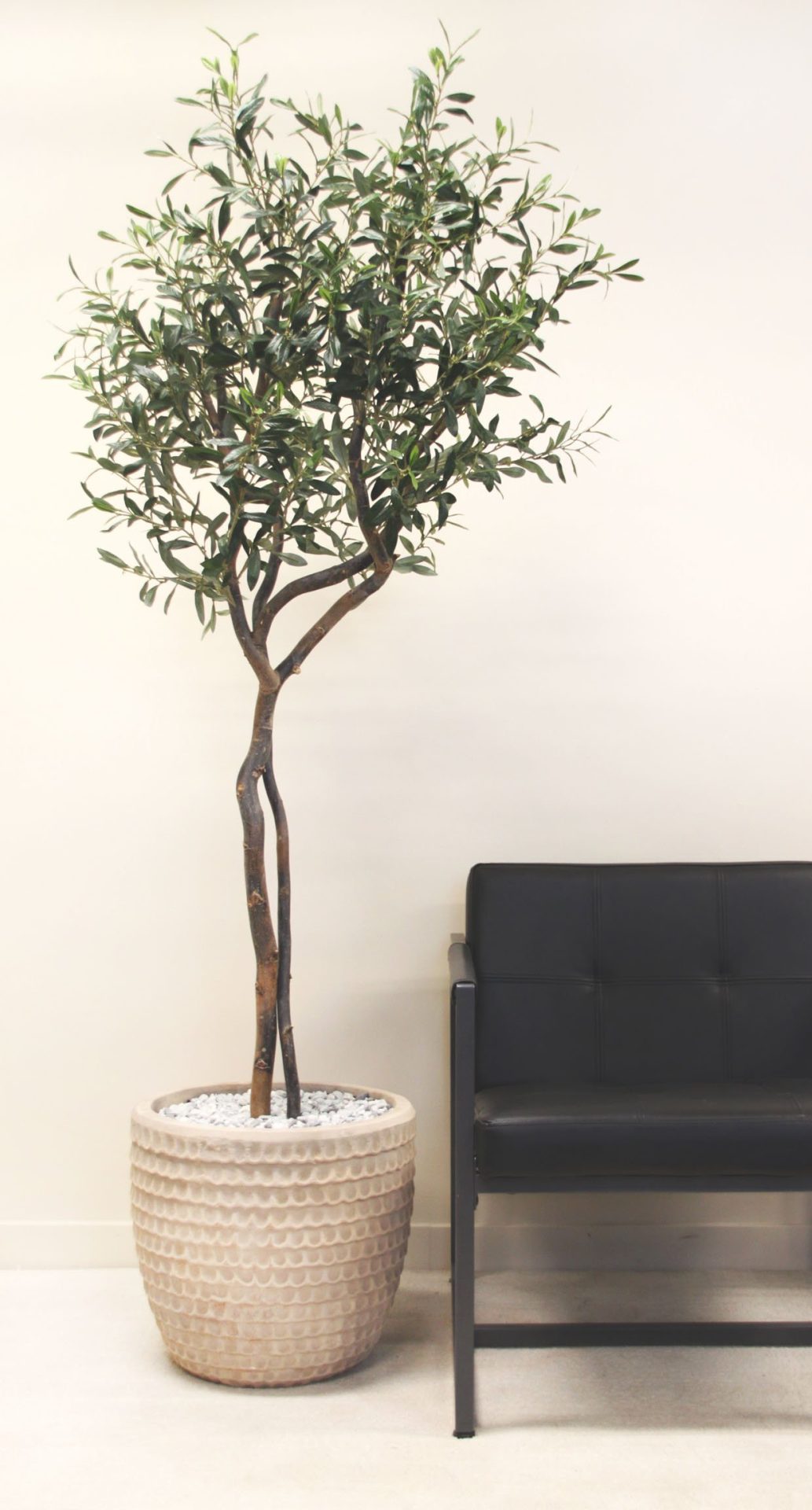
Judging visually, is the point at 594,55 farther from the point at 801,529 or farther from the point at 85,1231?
the point at 85,1231

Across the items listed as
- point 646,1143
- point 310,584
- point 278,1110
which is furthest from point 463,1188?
point 310,584

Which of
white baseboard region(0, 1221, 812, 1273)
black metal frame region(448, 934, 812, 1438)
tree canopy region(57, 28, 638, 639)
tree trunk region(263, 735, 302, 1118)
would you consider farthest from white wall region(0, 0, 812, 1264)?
black metal frame region(448, 934, 812, 1438)

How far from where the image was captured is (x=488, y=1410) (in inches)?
71.8

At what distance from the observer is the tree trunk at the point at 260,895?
200 centimetres

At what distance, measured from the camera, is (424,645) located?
2.54 m

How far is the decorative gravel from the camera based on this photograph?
1.95 m

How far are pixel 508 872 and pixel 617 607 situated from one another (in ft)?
2.07

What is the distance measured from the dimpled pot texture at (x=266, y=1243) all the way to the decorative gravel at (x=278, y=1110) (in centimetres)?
5

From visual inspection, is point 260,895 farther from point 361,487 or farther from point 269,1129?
point 361,487

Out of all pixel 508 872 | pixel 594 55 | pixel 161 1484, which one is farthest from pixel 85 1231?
pixel 594 55

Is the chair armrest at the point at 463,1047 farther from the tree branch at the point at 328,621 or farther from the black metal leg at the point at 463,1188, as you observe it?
the tree branch at the point at 328,621

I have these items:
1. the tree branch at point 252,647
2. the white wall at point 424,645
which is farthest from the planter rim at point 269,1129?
the tree branch at point 252,647

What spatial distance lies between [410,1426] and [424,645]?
4.66ft

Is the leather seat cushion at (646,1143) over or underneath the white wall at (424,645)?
underneath
